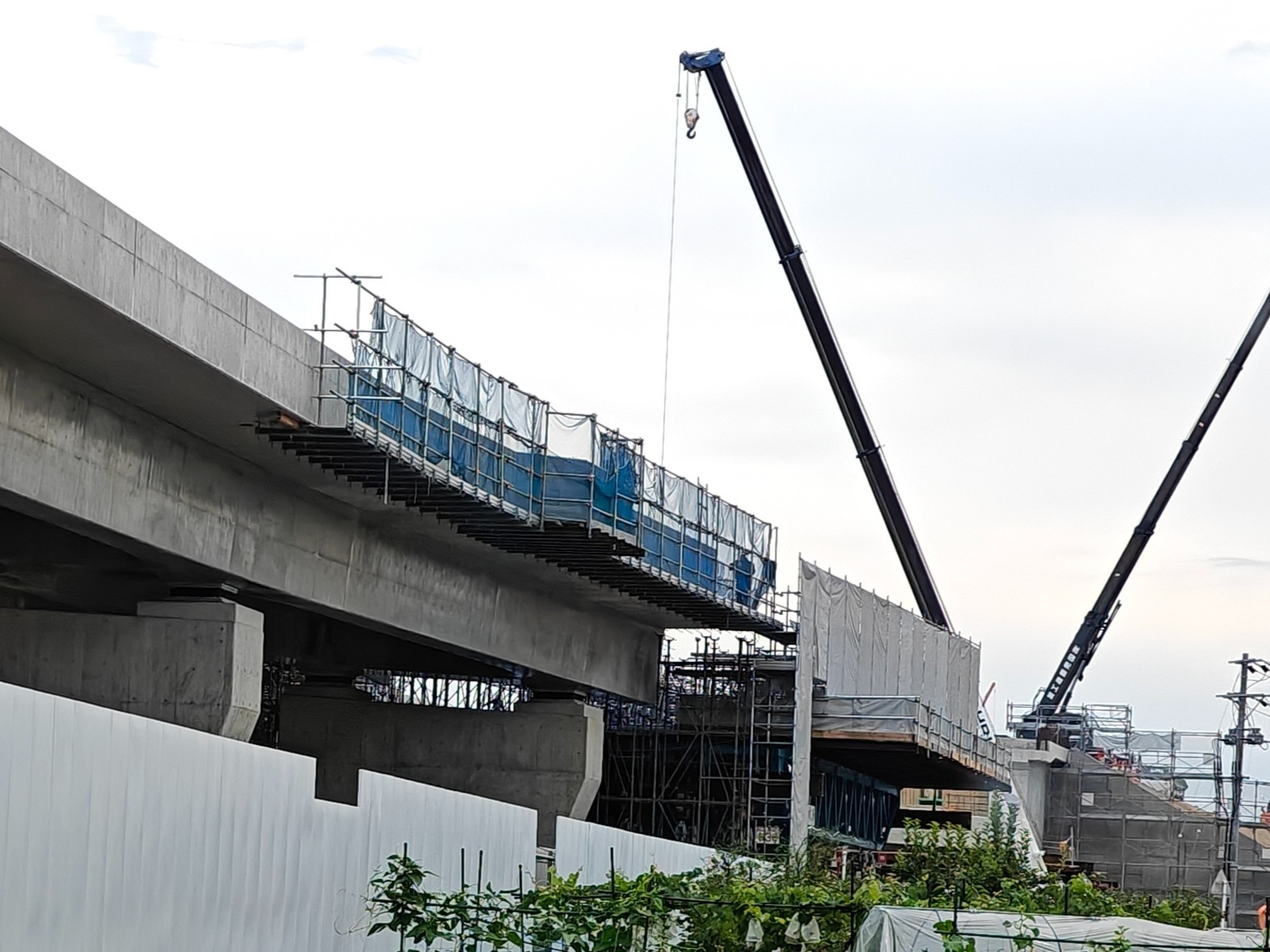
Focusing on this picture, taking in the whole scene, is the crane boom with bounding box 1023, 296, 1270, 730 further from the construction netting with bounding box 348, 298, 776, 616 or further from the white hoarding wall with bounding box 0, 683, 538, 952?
the white hoarding wall with bounding box 0, 683, 538, 952

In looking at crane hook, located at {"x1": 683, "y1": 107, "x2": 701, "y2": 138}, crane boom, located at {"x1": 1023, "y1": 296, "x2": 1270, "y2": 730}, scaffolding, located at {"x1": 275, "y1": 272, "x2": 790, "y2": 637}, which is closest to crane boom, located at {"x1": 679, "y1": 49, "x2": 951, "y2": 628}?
crane hook, located at {"x1": 683, "y1": 107, "x2": 701, "y2": 138}

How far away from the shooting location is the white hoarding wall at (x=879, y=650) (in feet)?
152

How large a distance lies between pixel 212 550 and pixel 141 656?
2076 millimetres

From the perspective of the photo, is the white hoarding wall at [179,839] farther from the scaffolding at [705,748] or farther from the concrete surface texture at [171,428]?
the scaffolding at [705,748]

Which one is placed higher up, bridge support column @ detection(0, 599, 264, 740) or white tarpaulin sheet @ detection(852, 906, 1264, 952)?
bridge support column @ detection(0, 599, 264, 740)

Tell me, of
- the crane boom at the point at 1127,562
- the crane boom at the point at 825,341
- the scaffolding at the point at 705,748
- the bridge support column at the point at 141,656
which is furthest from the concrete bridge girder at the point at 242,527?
the crane boom at the point at 1127,562

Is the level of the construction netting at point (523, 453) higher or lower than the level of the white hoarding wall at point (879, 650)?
higher

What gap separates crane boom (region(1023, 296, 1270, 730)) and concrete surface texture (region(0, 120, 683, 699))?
47.4 meters

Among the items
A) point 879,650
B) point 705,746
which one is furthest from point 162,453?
point 879,650

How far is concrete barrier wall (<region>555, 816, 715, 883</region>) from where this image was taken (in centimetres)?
2067

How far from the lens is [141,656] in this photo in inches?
1033

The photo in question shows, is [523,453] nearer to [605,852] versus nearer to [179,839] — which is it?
[605,852]

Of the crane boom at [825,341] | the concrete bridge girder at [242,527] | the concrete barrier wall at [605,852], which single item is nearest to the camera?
the concrete barrier wall at [605,852]

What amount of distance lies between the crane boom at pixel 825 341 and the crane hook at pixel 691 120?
3987 mm
